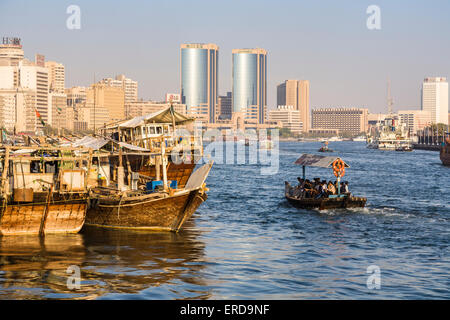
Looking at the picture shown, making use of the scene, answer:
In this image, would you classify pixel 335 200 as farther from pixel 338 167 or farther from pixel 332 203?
pixel 338 167

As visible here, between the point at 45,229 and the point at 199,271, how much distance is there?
10.6 metres

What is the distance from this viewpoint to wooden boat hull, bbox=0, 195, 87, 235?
29594mm

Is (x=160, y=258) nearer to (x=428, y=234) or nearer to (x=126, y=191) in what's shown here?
(x=126, y=191)

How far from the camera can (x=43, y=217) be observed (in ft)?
99.3

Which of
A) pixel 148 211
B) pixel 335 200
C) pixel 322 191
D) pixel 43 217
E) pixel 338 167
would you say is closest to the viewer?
pixel 43 217

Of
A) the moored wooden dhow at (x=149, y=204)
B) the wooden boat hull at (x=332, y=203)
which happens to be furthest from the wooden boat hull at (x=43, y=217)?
the wooden boat hull at (x=332, y=203)

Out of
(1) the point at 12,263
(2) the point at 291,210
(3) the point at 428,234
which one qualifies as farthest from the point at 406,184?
(1) the point at 12,263

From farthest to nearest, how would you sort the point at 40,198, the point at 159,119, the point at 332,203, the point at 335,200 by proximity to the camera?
the point at 159,119
the point at 332,203
the point at 335,200
the point at 40,198

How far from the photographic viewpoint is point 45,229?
30.6m

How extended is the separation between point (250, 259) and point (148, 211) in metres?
7.64

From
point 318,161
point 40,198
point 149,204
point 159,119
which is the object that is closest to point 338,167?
point 318,161

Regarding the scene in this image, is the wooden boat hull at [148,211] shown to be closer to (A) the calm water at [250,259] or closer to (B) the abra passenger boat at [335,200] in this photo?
(A) the calm water at [250,259]

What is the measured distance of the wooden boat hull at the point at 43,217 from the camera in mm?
29594
